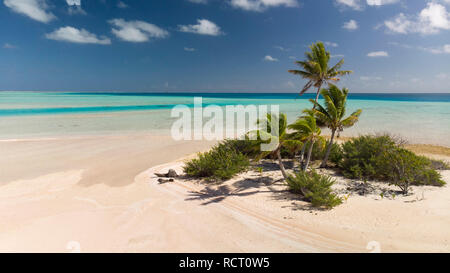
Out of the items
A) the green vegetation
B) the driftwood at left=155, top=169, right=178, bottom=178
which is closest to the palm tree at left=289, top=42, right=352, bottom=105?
the green vegetation

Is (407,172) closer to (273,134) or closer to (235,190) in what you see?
(273,134)

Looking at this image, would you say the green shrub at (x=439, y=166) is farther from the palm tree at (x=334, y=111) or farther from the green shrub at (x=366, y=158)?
the palm tree at (x=334, y=111)

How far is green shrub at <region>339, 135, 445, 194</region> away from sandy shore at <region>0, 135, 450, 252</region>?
27.5 inches

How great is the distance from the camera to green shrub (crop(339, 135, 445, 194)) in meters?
8.85

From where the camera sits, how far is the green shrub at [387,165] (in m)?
8.85

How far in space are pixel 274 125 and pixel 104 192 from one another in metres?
7.40

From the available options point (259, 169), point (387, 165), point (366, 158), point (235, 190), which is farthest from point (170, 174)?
point (387, 165)

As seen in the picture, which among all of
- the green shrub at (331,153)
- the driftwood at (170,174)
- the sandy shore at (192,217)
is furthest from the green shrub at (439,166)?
the driftwood at (170,174)

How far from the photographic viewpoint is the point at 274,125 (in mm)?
8188

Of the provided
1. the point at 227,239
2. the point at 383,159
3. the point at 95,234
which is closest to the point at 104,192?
the point at 95,234

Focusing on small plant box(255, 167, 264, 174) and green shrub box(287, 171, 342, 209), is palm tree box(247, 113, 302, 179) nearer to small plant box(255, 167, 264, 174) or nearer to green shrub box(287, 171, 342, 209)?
green shrub box(287, 171, 342, 209)

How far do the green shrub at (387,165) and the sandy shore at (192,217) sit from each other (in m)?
0.70

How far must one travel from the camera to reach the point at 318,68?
45.8 ft

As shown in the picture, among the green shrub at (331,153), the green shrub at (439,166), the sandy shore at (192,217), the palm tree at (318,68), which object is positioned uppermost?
the palm tree at (318,68)
